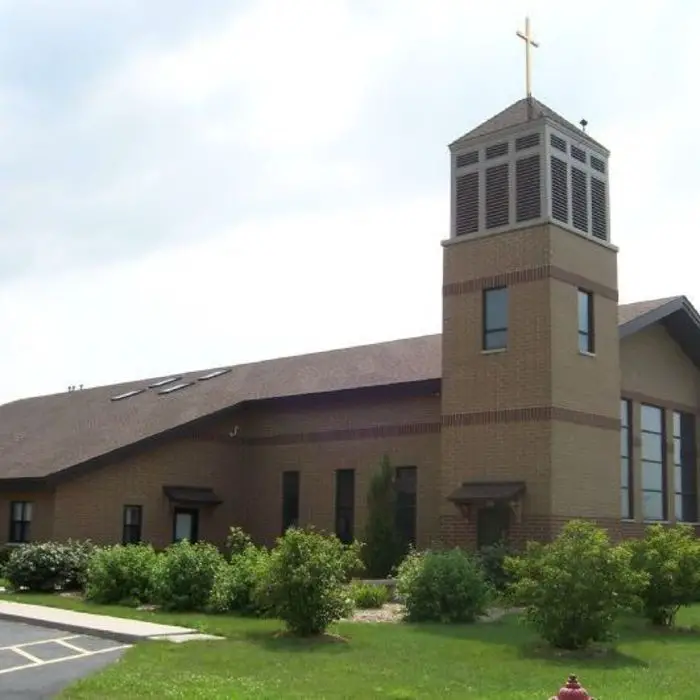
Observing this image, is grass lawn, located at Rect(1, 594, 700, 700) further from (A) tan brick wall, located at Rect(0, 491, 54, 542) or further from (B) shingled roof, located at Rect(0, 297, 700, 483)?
(B) shingled roof, located at Rect(0, 297, 700, 483)

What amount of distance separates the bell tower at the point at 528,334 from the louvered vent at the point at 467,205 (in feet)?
0.09

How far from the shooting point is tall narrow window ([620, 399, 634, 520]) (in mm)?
27953

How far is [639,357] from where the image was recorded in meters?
29.5

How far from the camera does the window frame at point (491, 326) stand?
25734 mm

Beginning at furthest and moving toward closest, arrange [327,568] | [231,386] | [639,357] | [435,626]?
[231,386] < [639,357] < [435,626] < [327,568]

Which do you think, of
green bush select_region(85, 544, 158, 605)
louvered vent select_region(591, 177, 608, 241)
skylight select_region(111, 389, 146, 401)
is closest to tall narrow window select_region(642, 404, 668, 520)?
louvered vent select_region(591, 177, 608, 241)

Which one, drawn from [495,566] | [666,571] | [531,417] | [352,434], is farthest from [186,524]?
[666,571]

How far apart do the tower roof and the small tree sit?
29.7ft

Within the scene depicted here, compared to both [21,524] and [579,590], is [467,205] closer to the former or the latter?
[579,590]

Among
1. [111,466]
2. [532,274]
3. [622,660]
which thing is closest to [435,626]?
[622,660]

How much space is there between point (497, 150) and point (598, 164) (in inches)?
110

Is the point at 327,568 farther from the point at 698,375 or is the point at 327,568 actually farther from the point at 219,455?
the point at 698,375

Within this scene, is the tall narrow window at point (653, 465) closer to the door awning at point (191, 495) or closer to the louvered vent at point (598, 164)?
the louvered vent at point (598, 164)

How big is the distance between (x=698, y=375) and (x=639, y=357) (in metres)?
3.83
